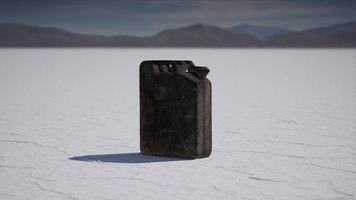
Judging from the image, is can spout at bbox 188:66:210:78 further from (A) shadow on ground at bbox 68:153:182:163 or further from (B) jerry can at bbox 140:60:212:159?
(A) shadow on ground at bbox 68:153:182:163

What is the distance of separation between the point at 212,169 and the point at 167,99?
625 mm

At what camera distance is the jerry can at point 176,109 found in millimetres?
4145

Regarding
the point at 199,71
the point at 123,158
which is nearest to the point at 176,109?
the point at 199,71

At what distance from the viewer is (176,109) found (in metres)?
4.21

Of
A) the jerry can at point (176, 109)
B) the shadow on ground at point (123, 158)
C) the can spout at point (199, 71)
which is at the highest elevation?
the can spout at point (199, 71)

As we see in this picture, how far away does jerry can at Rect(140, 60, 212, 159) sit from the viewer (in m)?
4.14

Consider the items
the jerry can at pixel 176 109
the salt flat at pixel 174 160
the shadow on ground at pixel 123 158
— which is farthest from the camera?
the shadow on ground at pixel 123 158

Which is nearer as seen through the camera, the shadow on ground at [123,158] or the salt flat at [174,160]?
the salt flat at [174,160]

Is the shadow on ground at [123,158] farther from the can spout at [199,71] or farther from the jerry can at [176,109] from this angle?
the can spout at [199,71]

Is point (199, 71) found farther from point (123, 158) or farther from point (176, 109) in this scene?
point (123, 158)

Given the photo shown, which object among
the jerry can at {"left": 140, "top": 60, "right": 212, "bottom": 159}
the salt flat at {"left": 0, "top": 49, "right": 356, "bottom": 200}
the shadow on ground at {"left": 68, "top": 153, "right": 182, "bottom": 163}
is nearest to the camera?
the salt flat at {"left": 0, "top": 49, "right": 356, "bottom": 200}

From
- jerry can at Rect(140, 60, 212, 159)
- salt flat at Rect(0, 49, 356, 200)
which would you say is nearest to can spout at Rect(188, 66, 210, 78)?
jerry can at Rect(140, 60, 212, 159)

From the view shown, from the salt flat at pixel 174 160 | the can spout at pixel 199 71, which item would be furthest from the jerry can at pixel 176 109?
the salt flat at pixel 174 160

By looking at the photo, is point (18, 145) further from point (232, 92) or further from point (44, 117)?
point (232, 92)
